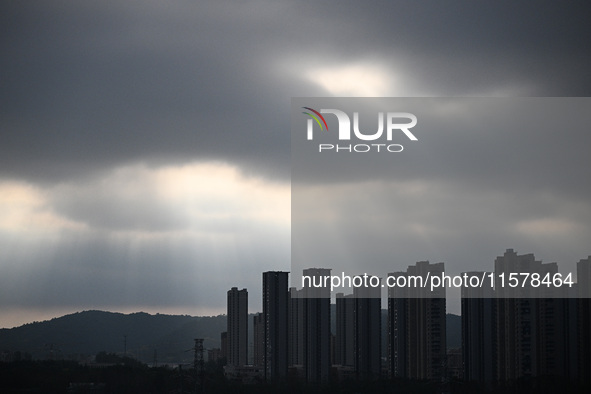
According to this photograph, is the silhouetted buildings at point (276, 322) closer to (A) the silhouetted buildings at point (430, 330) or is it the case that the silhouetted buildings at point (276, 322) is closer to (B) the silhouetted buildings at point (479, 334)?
(A) the silhouetted buildings at point (430, 330)

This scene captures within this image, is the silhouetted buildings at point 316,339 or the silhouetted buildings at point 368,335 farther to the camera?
the silhouetted buildings at point 368,335

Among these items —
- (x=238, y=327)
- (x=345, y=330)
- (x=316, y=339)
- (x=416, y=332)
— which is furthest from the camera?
(x=238, y=327)

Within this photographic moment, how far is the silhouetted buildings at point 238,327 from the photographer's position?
11.7 m

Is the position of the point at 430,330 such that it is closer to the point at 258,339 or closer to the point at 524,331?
the point at 524,331

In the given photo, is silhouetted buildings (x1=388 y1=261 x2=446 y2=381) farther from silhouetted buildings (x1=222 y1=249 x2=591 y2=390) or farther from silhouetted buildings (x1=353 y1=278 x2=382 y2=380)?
silhouetted buildings (x1=353 y1=278 x2=382 y2=380)

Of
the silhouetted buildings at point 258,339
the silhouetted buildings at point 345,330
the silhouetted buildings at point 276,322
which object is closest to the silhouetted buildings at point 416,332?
the silhouetted buildings at point 345,330

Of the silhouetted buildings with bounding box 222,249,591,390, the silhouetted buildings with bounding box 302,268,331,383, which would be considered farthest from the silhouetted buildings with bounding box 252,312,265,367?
the silhouetted buildings with bounding box 302,268,331,383

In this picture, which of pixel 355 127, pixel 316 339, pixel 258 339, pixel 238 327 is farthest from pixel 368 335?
pixel 355 127

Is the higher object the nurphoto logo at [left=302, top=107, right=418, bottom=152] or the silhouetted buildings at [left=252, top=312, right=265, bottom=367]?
the nurphoto logo at [left=302, top=107, right=418, bottom=152]

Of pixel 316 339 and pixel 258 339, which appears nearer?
pixel 316 339

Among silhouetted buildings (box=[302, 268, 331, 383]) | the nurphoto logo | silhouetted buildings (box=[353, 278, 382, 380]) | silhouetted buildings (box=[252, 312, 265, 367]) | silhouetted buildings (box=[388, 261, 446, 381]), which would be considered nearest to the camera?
the nurphoto logo

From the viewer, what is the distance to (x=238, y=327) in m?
11.8

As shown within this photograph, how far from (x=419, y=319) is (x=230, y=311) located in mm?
3571

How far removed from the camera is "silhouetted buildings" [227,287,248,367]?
1169cm
